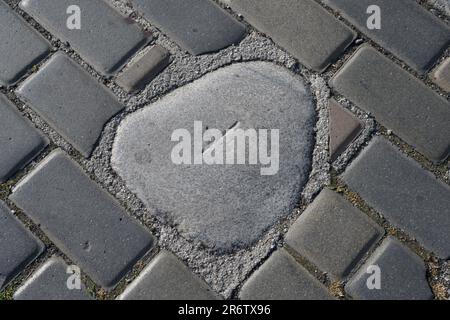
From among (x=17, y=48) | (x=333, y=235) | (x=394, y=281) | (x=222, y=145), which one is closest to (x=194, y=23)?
(x=222, y=145)

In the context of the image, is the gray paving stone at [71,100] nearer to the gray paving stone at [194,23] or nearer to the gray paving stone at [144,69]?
the gray paving stone at [144,69]

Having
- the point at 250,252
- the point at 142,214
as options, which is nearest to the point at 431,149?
the point at 250,252

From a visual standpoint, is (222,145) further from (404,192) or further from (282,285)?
(404,192)

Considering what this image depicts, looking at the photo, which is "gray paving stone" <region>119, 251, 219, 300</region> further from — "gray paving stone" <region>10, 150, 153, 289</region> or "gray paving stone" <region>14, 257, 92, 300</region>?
"gray paving stone" <region>14, 257, 92, 300</region>

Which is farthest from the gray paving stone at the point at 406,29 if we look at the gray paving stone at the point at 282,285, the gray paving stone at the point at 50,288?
the gray paving stone at the point at 50,288

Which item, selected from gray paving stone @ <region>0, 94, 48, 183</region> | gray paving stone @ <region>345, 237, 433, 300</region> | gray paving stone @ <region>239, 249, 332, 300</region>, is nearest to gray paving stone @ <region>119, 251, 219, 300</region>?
gray paving stone @ <region>239, 249, 332, 300</region>
